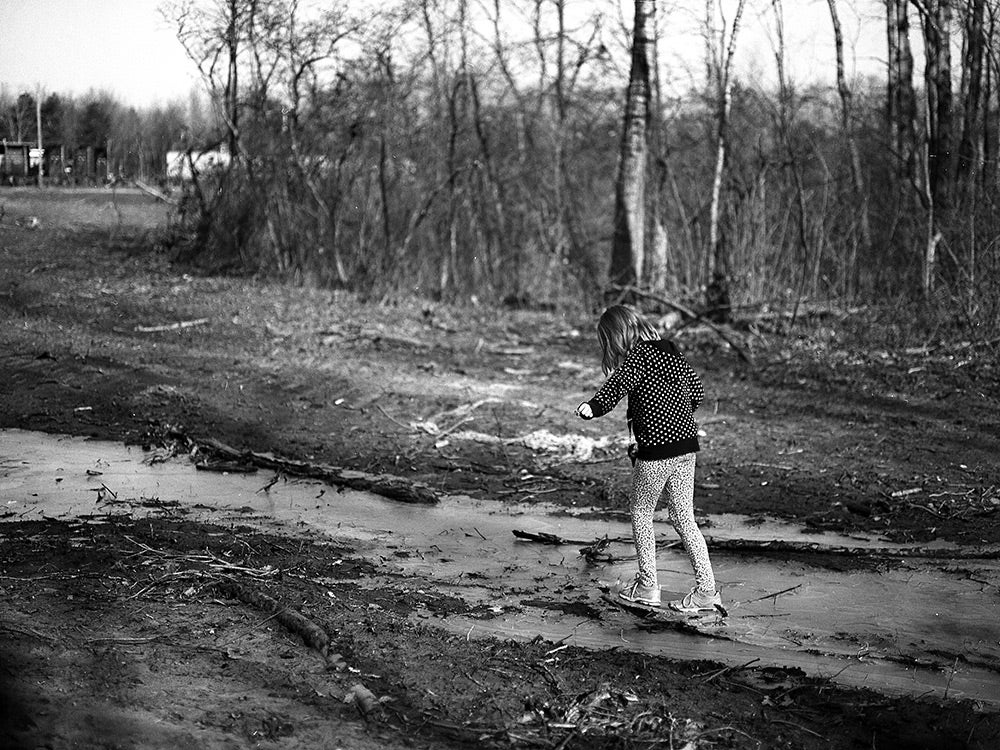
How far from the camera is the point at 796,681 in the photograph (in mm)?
4375

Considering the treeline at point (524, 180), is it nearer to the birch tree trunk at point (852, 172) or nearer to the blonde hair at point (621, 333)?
the birch tree trunk at point (852, 172)

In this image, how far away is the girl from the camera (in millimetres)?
5355

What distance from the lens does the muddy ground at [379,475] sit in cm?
388

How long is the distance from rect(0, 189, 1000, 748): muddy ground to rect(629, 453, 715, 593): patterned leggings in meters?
0.88

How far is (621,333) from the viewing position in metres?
5.39

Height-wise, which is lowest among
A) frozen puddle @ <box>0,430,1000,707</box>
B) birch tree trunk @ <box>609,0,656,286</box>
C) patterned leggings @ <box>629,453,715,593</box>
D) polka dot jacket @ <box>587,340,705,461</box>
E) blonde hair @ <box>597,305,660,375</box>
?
frozen puddle @ <box>0,430,1000,707</box>

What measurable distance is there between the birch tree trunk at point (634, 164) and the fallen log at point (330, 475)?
343 inches

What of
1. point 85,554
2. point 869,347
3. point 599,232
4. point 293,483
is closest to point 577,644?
point 85,554

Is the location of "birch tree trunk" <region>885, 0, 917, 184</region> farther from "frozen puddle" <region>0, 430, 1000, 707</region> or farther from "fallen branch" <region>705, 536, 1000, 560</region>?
"frozen puddle" <region>0, 430, 1000, 707</region>

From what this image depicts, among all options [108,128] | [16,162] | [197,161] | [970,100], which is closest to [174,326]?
[108,128]

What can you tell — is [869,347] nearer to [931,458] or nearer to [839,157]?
[931,458]

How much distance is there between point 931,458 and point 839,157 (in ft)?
47.4

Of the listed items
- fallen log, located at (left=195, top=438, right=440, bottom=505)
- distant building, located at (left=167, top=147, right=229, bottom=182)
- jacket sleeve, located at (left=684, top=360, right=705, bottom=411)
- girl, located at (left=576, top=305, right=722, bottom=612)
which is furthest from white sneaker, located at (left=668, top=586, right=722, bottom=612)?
distant building, located at (left=167, top=147, right=229, bottom=182)

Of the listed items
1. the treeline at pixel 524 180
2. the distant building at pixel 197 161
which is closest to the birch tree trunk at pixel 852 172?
the treeline at pixel 524 180
